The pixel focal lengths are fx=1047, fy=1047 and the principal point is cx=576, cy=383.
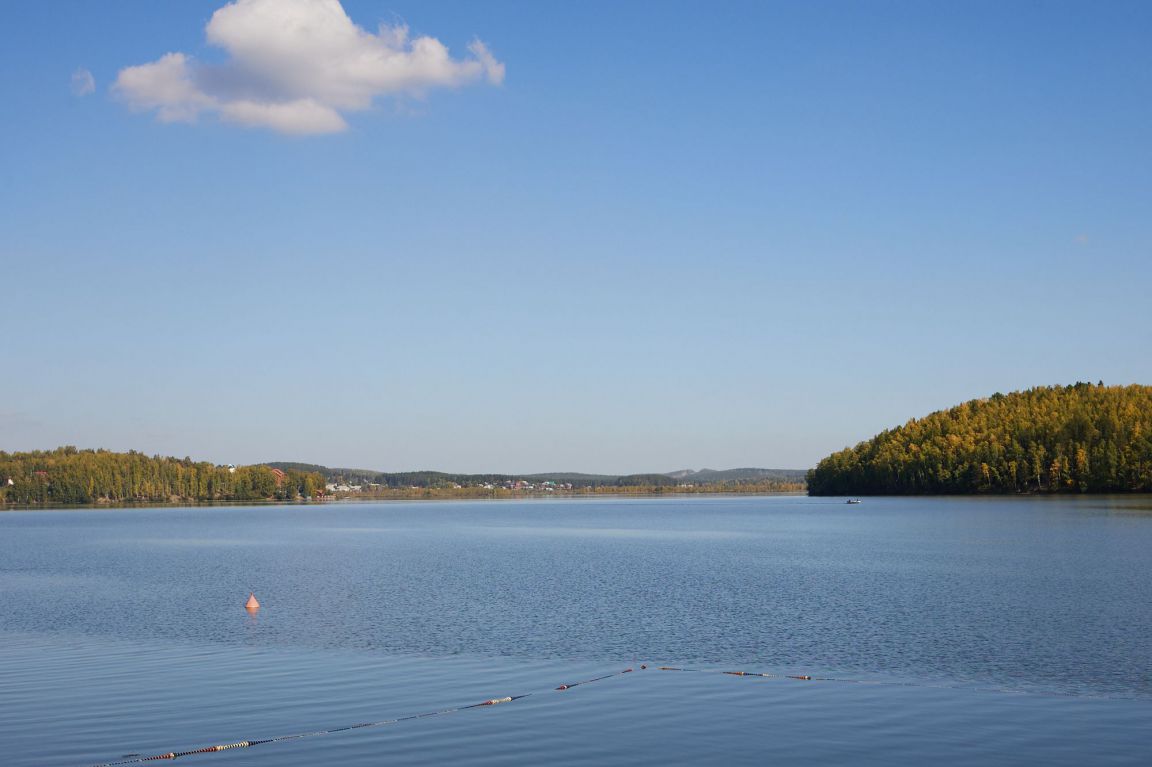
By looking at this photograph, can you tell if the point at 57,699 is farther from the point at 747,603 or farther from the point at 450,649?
the point at 747,603

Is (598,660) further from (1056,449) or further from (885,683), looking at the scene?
(1056,449)

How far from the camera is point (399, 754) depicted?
19.2m

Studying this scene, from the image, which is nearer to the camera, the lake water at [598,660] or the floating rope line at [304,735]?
the floating rope line at [304,735]

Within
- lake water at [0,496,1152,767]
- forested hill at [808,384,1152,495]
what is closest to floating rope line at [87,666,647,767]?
lake water at [0,496,1152,767]

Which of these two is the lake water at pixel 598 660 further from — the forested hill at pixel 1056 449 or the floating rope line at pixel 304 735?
the forested hill at pixel 1056 449

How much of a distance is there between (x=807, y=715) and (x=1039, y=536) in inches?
2376

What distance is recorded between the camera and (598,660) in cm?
2917

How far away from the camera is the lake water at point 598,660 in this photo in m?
19.9

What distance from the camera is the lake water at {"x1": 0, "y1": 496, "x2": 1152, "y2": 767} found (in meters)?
19.9

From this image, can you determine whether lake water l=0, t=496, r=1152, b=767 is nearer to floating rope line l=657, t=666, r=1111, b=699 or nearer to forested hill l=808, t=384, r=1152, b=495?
floating rope line l=657, t=666, r=1111, b=699

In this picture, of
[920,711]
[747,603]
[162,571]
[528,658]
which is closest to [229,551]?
[162,571]

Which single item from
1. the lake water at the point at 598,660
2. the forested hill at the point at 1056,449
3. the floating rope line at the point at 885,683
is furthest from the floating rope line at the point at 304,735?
the forested hill at the point at 1056,449

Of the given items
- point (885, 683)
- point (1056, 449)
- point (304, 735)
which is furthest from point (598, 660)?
point (1056, 449)

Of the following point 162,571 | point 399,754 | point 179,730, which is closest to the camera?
point 399,754
